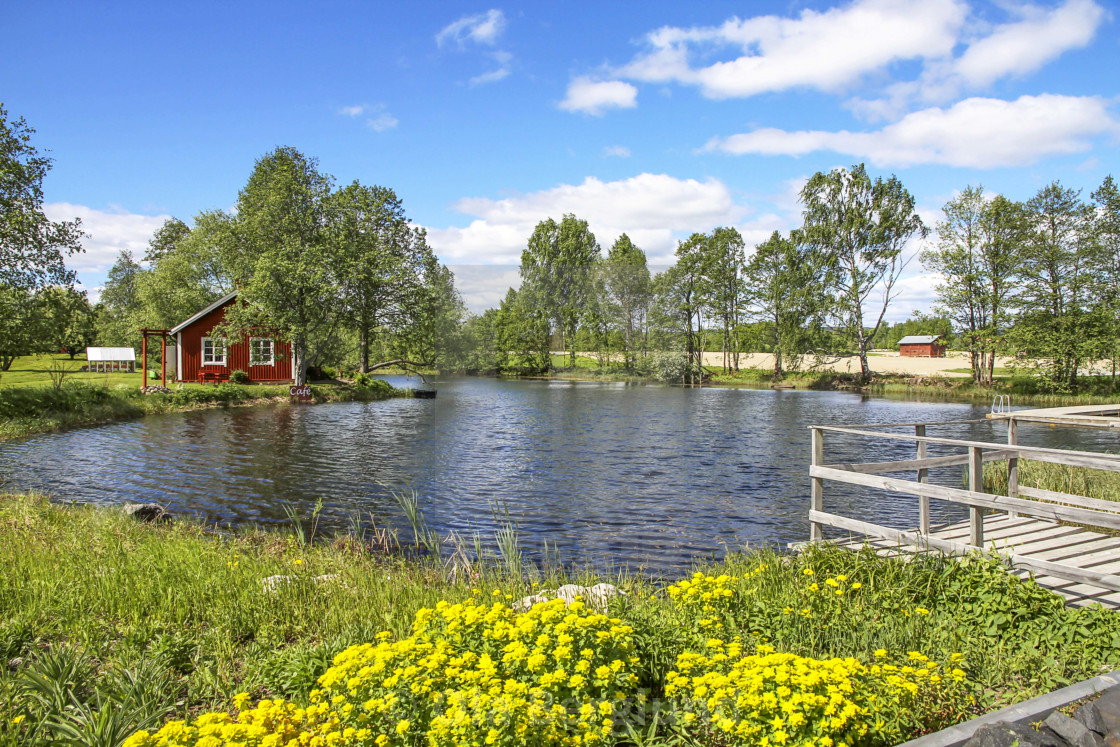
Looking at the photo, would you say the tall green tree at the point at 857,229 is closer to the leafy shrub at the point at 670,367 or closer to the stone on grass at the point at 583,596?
the leafy shrub at the point at 670,367

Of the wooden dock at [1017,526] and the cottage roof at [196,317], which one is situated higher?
the cottage roof at [196,317]

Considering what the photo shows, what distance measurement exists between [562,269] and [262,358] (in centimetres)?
3335

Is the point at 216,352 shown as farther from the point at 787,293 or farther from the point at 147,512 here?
the point at 787,293

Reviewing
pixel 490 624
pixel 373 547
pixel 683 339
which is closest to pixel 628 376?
pixel 683 339

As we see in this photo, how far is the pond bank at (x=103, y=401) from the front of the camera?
22.1m

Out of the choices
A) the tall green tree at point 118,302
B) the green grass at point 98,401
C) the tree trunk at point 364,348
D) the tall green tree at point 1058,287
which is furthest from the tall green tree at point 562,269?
the tall green tree at point 118,302

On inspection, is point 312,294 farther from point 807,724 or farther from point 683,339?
point 807,724

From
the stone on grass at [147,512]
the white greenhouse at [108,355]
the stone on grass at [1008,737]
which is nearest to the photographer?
the stone on grass at [1008,737]

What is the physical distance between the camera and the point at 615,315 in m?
15.7

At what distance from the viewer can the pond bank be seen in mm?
22073

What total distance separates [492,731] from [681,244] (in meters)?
57.1

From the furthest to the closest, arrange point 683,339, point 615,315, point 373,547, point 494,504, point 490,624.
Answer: point 683,339, point 615,315, point 494,504, point 373,547, point 490,624

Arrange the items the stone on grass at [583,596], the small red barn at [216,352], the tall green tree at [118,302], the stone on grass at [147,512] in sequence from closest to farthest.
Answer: the stone on grass at [583,596] < the stone on grass at [147,512] < the small red barn at [216,352] < the tall green tree at [118,302]

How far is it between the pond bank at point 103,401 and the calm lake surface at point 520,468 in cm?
136
